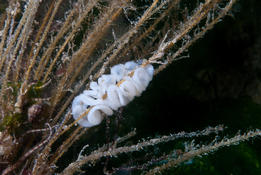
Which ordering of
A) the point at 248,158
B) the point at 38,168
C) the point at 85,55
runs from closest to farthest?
the point at 38,168 → the point at 85,55 → the point at 248,158

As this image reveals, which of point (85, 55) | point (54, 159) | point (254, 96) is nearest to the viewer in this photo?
point (54, 159)

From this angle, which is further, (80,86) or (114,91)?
(80,86)

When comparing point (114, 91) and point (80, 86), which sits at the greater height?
point (80, 86)

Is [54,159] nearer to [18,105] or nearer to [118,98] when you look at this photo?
[18,105]

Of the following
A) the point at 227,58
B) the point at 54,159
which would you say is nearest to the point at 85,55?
the point at 54,159

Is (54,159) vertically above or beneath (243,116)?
above

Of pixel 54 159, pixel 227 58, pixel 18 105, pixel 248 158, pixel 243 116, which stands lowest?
pixel 248 158

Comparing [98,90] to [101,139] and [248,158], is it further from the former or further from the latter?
[248,158]

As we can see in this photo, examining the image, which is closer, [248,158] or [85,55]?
[85,55]
